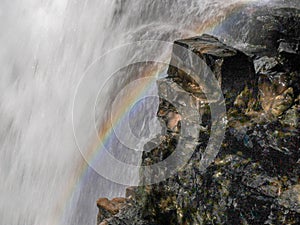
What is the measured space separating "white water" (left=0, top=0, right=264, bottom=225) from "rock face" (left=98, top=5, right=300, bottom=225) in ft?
11.1

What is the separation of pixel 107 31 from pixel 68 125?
3402mm

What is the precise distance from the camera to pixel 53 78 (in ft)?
50.5

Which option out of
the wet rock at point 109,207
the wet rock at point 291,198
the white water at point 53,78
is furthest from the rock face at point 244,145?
the white water at point 53,78

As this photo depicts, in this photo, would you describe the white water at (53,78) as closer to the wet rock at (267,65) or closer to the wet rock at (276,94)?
the wet rock at (267,65)

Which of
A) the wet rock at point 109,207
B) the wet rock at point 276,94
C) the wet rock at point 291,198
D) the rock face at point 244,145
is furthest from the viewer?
the wet rock at point 109,207

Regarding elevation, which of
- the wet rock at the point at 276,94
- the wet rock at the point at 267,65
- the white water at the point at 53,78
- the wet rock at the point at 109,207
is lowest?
the wet rock at the point at 109,207

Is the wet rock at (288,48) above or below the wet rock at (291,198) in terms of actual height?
above

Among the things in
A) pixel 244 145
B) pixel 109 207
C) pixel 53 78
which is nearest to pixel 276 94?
pixel 244 145

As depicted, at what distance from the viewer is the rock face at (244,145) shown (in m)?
5.31

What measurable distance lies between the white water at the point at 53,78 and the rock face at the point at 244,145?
337 cm

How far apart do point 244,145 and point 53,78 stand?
1082 cm

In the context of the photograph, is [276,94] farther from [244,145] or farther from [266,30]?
[266,30]

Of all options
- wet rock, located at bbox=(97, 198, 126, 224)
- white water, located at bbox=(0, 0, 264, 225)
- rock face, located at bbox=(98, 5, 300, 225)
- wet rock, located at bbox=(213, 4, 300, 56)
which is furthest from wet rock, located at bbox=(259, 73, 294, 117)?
white water, located at bbox=(0, 0, 264, 225)

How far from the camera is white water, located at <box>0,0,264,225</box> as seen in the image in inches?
464
